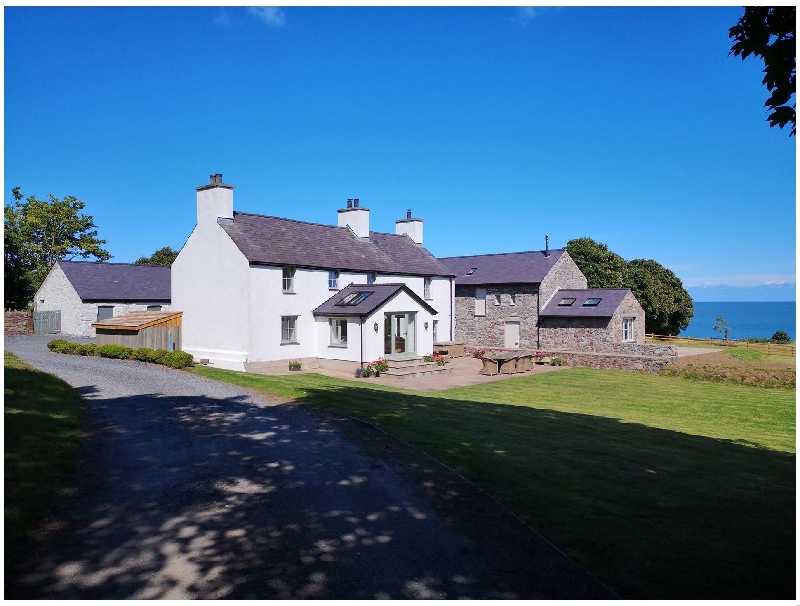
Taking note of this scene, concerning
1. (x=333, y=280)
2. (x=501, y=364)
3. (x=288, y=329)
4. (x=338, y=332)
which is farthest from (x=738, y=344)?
(x=288, y=329)

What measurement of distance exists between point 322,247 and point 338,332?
5.74 m

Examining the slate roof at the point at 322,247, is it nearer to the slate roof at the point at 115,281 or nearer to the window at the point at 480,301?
the window at the point at 480,301

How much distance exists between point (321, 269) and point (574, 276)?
22.5 meters

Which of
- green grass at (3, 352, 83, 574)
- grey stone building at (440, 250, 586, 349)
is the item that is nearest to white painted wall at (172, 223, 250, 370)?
green grass at (3, 352, 83, 574)

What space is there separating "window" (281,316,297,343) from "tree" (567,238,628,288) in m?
37.2

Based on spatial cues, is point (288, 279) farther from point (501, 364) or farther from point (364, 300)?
point (501, 364)

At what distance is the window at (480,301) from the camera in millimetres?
44125

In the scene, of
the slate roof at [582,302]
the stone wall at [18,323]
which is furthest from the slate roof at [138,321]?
the slate roof at [582,302]

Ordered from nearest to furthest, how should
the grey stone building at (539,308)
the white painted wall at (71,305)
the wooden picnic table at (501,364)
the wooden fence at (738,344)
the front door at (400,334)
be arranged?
the wooden picnic table at (501,364) < the front door at (400,334) < the grey stone building at (539,308) < the white painted wall at (71,305) < the wooden fence at (738,344)

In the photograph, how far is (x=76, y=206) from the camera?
6359cm

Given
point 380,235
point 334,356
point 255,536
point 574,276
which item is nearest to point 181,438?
point 255,536

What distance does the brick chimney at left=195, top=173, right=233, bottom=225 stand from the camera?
2906 centimetres

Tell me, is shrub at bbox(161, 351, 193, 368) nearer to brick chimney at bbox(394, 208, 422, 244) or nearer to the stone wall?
brick chimney at bbox(394, 208, 422, 244)

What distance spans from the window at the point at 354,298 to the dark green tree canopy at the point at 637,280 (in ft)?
107
